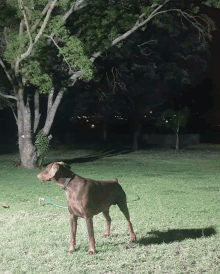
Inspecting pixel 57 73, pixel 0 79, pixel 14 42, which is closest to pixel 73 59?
pixel 14 42

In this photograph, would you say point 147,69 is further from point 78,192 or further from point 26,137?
point 78,192

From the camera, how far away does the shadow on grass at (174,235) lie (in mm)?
5837

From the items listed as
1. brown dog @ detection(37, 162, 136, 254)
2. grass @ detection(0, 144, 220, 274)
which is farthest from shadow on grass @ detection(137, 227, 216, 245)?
brown dog @ detection(37, 162, 136, 254)

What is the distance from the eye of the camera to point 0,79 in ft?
64.2

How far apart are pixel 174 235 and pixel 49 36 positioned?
36.8 feet

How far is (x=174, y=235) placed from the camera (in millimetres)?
6176

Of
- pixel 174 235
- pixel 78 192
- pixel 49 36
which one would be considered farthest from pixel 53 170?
pixel 49 36

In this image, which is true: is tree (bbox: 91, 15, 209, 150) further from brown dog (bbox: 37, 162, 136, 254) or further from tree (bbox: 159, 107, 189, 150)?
brown dog (bbox: 37, 162, 136, 254)

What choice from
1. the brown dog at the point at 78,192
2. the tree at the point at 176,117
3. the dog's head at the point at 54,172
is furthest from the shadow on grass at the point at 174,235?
the tree at the point at 176,117

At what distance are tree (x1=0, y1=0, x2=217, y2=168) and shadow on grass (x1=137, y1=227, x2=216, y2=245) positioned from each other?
10.0 metres

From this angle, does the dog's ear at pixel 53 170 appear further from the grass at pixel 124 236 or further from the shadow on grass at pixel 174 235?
the shadow on grass at pixel 174 235

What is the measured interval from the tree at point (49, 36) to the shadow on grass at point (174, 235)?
32.9 feet

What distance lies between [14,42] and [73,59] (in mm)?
2483

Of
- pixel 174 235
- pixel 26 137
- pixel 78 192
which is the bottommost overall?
pixel 174 235
